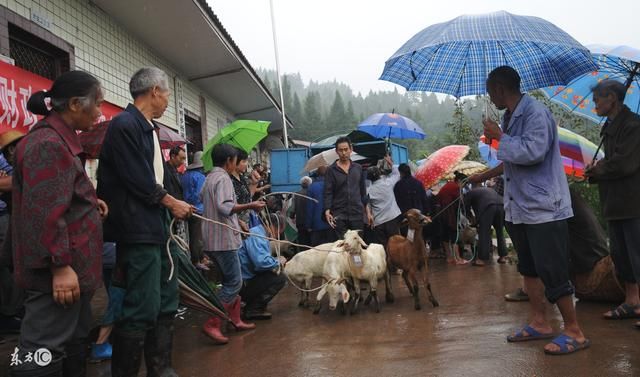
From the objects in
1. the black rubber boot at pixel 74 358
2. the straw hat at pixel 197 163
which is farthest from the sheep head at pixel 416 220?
the straw hat at pixel 197 163

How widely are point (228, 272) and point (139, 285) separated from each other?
1778 mm

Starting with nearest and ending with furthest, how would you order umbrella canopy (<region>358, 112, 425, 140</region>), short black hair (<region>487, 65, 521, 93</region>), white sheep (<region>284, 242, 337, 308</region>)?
short black hair (<region>487, 65, 521, 93</region>) < white sheep (<region>284, 242, 337, 308</region>) < umbrella canopy (<region>358, 112, 425, 140</region>)

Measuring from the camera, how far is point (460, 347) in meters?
3.98

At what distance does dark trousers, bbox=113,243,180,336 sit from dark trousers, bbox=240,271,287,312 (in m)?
2.45

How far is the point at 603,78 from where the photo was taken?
17.8 ft

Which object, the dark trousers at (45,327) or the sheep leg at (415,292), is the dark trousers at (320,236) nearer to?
the sheep leg at (415,292)

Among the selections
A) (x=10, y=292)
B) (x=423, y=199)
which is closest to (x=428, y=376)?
(x=10, y=292)

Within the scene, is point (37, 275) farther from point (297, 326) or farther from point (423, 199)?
→ point (423, 199)

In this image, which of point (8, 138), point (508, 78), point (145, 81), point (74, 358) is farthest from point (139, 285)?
point (508, 78)

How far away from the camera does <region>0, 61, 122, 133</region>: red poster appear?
4.77 m

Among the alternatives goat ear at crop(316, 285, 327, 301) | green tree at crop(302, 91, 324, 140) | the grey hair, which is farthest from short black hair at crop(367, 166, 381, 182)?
green tree at crop(302, 91, 324, 140)

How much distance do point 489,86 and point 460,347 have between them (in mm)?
2175

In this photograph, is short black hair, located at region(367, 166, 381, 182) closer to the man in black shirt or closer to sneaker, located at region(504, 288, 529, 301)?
the man in black shirt

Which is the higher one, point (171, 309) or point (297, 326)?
point (171, 309)
